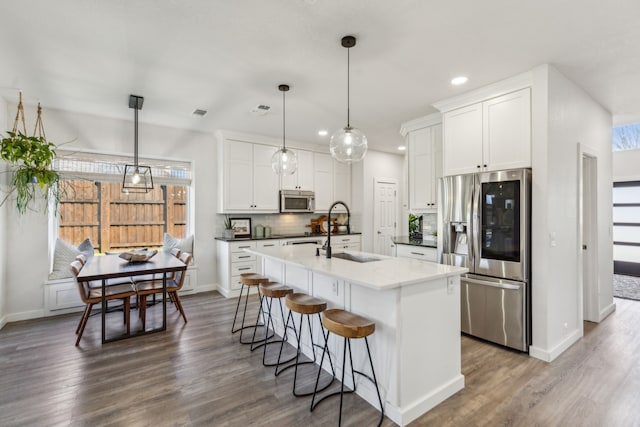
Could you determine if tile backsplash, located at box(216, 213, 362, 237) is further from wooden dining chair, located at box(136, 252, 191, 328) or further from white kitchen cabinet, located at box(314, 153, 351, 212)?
wooden dining chair, located at box(136, 252, 191, 328)

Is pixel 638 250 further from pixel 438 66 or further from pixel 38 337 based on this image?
pixel 38 337

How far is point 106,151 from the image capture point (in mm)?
4559

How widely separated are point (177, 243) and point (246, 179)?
5.14 ft

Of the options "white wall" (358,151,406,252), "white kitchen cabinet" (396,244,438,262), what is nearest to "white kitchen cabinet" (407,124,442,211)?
"white kitchen cabinet" (396,244,438,262)

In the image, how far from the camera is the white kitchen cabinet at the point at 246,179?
5266 mm

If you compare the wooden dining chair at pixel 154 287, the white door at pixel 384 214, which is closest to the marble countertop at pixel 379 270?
the wooden dining chair at pixel 154 287

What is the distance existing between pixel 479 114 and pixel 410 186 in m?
1.41

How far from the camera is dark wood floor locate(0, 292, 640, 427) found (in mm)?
2088

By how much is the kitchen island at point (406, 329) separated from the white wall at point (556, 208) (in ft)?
3.70

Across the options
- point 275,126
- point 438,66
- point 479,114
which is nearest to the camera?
point 438,66

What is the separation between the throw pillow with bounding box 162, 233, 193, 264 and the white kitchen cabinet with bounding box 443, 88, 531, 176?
13.5 feet

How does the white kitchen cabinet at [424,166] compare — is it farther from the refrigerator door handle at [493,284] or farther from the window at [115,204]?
the window at [115,204]

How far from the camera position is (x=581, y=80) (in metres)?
3.18

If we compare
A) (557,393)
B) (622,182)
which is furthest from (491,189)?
(622,182)
